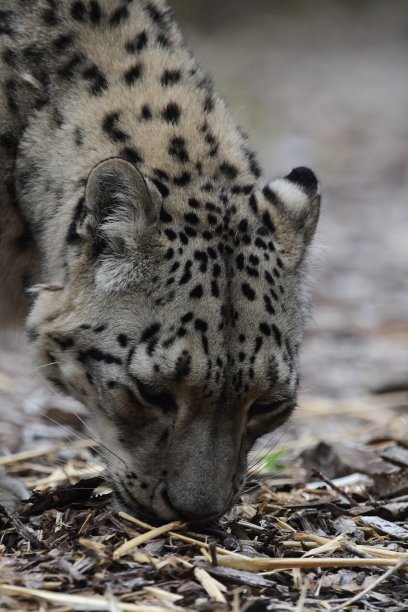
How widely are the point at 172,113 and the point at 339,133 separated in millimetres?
20215

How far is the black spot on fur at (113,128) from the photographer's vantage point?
6668mm

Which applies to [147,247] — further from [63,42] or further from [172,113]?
[63,42]

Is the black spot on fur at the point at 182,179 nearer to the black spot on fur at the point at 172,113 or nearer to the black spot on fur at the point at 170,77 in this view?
the black spot on fur at the point at 172,113

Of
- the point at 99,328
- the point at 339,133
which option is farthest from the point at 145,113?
the point at 339,133

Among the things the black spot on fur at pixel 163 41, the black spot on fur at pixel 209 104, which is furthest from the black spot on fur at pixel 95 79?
the black spot on fur at pixel 209 104

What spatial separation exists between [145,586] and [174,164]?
2.53 m

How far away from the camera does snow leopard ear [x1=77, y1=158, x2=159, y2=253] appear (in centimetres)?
→ 589

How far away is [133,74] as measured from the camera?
23.0 feet

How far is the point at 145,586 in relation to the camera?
17.0 ft

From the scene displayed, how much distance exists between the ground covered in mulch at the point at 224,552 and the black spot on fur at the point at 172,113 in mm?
2309

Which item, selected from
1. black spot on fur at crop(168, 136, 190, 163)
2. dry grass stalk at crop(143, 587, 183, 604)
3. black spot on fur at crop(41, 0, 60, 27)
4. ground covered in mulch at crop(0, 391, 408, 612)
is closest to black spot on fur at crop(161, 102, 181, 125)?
black spot on fur at crop(168, 136, 190, 163)

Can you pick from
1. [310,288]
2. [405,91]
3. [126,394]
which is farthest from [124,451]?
[405,91]

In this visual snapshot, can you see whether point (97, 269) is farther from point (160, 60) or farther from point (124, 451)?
point (160, 60)

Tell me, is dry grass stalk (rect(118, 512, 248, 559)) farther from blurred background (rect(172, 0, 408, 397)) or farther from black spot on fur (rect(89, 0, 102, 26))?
black spot on fur (rect(89, 0, 102, 26))
